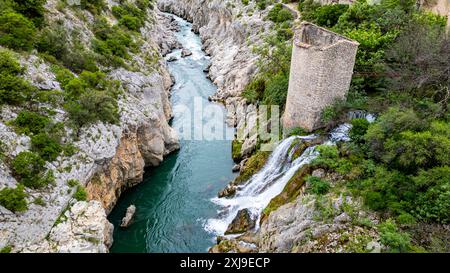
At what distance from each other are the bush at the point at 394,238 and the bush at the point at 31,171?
40.3 ft

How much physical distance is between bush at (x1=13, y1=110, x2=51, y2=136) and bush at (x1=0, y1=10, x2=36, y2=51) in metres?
4.28

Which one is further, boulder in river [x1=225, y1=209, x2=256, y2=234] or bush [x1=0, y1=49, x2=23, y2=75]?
boulder in river [x1=225, y1=209, x2=256, y2=234]

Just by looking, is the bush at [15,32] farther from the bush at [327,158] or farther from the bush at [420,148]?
the bush at [420,148]

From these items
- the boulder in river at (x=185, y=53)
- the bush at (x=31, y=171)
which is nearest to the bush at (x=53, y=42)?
the bush at (x=31, y=171)

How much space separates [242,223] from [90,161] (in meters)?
7.49

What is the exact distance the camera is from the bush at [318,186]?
14609 millimetres

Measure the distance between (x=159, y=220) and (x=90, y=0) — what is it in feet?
55.8

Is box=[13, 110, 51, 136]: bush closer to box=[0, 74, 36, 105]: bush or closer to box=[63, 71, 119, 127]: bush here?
box=[0, 74, 36, 105]: bush

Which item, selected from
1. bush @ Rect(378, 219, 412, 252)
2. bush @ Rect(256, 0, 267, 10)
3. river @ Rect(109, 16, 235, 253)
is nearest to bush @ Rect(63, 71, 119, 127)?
river @ Rect(109, 16, 235, 253)

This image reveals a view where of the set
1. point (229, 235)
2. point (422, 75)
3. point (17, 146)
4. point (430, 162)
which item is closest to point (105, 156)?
point (17, 146)

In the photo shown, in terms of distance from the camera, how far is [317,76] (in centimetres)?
1741

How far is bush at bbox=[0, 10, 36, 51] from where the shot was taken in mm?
17188

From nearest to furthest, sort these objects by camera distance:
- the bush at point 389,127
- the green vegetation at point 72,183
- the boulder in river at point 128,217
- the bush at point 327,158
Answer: the bush at point 389,127, the green vegetation at point 72,183, the bush at point 327,158, the boulder in river at point 128,217

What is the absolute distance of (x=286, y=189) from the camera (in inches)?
655
